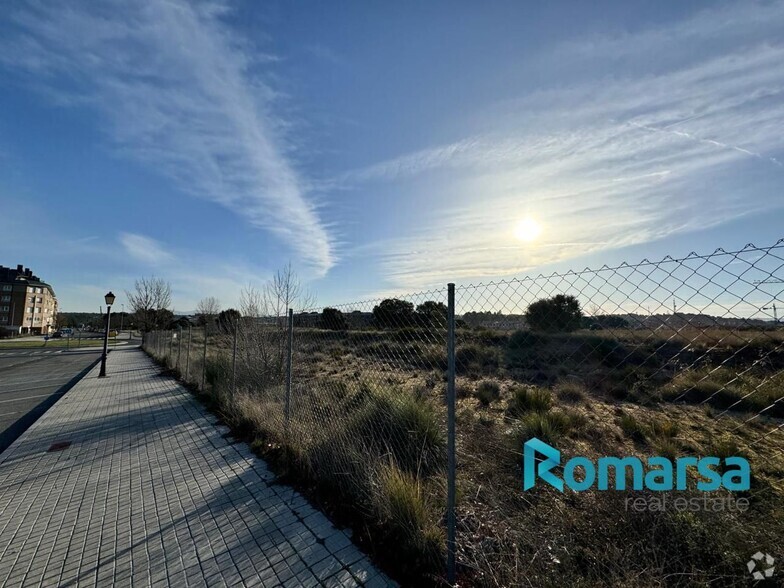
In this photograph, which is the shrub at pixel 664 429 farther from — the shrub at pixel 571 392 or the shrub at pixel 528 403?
the shrub at pixel 571 392

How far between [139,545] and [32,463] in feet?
11.3

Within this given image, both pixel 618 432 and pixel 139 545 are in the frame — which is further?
pixel 618 432

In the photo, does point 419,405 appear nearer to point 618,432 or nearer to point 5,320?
point 618,432

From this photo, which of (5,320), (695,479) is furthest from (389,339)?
(5,320)

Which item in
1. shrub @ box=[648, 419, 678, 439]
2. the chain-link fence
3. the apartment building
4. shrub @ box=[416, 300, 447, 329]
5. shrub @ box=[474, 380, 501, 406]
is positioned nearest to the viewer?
the chain-link fence

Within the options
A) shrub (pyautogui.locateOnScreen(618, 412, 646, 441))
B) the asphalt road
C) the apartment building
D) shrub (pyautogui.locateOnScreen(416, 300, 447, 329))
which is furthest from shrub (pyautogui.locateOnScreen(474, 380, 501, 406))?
the apartment building

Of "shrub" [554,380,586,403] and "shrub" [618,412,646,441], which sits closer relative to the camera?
"shrub" [618,412,646,441]

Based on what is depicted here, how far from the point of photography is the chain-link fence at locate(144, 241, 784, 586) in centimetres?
227

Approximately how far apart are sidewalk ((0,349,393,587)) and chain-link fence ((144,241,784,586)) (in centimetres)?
42

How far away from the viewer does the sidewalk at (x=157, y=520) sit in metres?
2.60

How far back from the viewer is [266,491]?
384 cm

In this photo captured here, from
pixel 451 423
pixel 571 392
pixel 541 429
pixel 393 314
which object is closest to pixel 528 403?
pixel 541 429

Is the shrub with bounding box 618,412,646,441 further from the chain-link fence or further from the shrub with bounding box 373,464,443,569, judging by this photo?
the shrub with bounding box 373,464,443,569

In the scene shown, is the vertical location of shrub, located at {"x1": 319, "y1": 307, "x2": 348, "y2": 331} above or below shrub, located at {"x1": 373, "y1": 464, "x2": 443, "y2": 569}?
above
